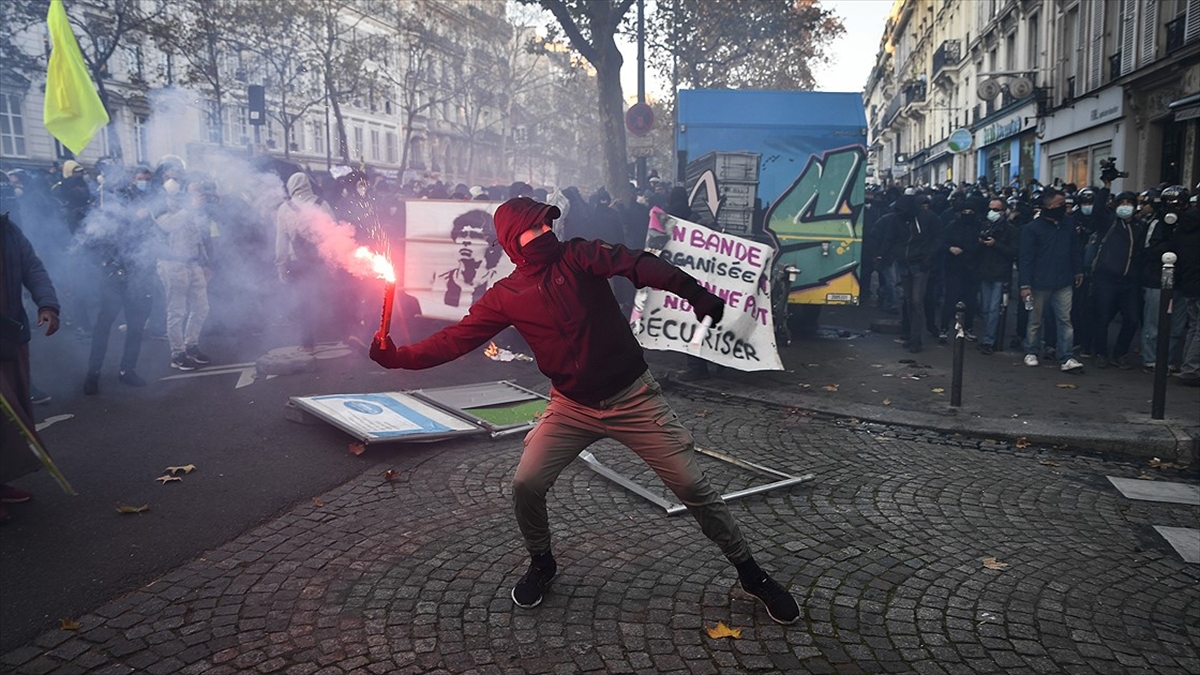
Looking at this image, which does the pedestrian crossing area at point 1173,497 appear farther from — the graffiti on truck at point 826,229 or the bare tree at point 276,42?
the bare tree at point 276,42

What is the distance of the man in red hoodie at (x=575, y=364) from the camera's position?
11.9 ft

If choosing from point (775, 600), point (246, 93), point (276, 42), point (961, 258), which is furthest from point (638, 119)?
point (246, 93)

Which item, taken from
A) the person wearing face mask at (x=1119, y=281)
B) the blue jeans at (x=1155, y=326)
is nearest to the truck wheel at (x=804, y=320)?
the person wearing face mask at (x=1119, y=281)

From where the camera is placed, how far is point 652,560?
14.2ft

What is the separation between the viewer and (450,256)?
10.7 meters

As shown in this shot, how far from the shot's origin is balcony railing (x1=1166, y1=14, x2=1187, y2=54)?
18188 mm

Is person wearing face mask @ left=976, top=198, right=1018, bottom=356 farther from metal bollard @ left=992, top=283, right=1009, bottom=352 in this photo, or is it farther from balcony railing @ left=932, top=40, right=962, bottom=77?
balcony railing @ left=932, top=40, right=962, bottom=77

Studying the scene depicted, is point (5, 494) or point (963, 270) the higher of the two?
point (963, 270)

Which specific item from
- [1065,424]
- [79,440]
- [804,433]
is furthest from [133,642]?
[1065,424]

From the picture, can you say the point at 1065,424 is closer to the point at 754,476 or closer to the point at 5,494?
the point at 754,476

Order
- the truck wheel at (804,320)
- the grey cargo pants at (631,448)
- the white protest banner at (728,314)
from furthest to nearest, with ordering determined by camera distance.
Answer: the truck wheel at (804,320) → the white protest banner at (728,314) → the grey cargo pants at (631,448)

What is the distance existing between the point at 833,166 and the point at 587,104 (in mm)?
44394

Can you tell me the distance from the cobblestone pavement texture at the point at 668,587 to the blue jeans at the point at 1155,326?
4.38 metres

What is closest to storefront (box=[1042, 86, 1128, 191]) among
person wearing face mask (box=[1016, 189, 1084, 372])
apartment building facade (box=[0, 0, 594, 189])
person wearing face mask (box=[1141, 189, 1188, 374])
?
person wearing face mask (box=[1141, 189, 1188, 374])
